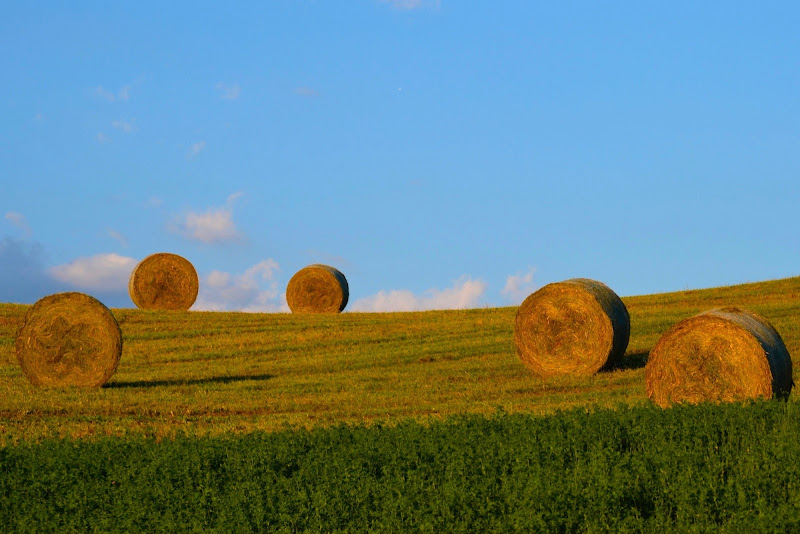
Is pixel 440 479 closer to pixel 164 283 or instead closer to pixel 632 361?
pixel 632 361

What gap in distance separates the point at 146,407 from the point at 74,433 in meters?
3.43

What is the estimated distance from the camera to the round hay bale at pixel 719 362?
60.9ft

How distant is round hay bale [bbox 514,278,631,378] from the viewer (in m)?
24.1

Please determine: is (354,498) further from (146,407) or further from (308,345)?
(308,345)

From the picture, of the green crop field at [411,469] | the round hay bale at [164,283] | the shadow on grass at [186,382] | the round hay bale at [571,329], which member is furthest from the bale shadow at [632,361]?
the round hay bale at [164,283]

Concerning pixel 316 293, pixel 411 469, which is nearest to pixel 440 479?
pixel 411 469

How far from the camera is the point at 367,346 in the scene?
3084 centimetres

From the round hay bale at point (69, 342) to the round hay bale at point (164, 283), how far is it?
14.4 m

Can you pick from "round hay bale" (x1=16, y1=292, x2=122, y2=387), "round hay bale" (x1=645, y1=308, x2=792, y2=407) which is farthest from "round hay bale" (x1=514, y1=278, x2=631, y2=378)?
"round hay bale" (x1=16, y1=292, x2=122, y2=387)

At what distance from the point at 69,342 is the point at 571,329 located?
12958 mm

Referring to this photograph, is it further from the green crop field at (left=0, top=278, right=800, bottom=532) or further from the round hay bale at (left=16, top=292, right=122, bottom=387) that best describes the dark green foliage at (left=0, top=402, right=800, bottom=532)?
the round hay bale at (left=16, top=292, right=122, bottom=387)

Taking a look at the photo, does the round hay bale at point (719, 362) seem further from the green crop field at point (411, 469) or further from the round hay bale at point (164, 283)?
the round hay bale at point (164, 283)

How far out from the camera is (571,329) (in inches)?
959

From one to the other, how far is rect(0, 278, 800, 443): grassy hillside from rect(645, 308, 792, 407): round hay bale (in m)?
1.06
